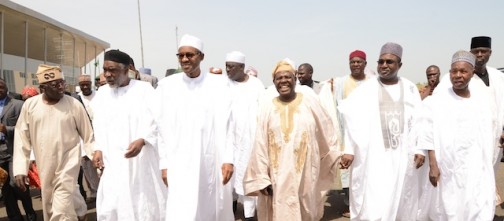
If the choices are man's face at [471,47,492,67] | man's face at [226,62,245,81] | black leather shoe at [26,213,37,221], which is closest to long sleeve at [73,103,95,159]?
black leather shoe at [26,213,37,221]

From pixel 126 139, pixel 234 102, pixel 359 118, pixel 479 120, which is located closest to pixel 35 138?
pixel 126 139

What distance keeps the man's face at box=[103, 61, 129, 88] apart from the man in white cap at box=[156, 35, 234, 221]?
1.95 feet

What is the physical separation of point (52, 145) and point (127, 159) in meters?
0.95

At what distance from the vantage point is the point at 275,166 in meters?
3.88

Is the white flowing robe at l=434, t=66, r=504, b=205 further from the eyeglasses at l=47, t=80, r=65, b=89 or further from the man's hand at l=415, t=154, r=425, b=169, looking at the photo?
the eyeglasses at l=47, t=80, r=65, b=89

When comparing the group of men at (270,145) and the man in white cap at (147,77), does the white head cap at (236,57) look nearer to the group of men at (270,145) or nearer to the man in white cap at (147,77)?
the man in white cap at (147,77)

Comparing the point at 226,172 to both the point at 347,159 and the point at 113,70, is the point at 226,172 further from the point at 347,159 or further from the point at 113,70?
the point at 113,70

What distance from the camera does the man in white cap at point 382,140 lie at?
4.29 metres

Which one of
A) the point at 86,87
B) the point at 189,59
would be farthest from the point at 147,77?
the point at 189,59

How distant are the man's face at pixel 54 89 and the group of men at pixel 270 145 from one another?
0.04 feet

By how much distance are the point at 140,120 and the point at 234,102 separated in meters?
0.97

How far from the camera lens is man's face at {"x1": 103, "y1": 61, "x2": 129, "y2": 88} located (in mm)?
4410

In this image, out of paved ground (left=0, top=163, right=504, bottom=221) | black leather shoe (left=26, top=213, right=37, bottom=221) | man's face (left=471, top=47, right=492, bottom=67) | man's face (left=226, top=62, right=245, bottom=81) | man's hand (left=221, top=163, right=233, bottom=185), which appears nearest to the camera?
man's hand (left=221, top=163, right=233, bottom=185)

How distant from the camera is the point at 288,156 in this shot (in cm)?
382
